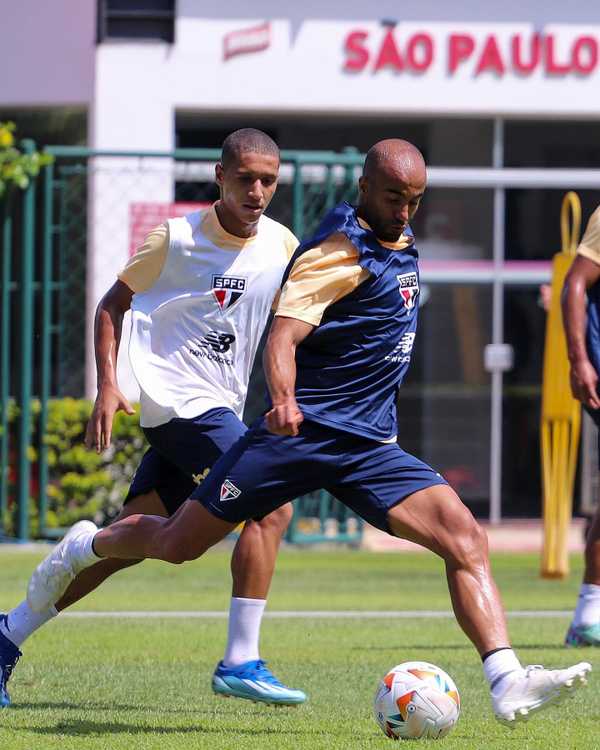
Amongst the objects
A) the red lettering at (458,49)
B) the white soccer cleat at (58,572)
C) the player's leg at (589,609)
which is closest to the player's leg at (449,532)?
the white soccer cleat at (58,572)

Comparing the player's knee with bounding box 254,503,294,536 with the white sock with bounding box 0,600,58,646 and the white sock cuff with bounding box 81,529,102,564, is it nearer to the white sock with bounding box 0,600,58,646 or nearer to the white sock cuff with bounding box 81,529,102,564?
the white sock cuff with bounding box 81,529,102,564

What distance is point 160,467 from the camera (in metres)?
6.62

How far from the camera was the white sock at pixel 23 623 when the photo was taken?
630 centimetres

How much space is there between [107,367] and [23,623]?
38.6 inches

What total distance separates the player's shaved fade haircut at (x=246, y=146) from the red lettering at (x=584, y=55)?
1068 centimetres

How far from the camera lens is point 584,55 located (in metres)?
16.7

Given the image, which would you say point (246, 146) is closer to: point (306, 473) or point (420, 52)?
point (306, 473)

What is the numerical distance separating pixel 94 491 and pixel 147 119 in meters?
4.05

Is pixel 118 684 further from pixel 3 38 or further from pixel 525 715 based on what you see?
pixel 3 38

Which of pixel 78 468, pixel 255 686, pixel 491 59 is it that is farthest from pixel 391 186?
pixel 491 59

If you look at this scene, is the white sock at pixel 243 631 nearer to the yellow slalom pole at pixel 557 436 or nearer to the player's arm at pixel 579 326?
the player's arm at pixel 579 326

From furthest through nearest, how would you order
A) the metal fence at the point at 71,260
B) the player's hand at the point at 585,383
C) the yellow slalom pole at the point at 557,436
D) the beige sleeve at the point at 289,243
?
1. the metal fence at the point at 71,260
2. the yellow slalom pole at the point at 557,436
3. the player's hand at the point at 585,383
4. the beige sleeve at the point at 289,243

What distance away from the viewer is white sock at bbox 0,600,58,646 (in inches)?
248

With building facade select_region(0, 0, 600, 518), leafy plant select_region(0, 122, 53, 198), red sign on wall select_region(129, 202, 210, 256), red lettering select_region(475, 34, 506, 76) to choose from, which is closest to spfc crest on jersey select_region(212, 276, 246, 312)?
leafy plant select_region(0, 122, 53, 198)
